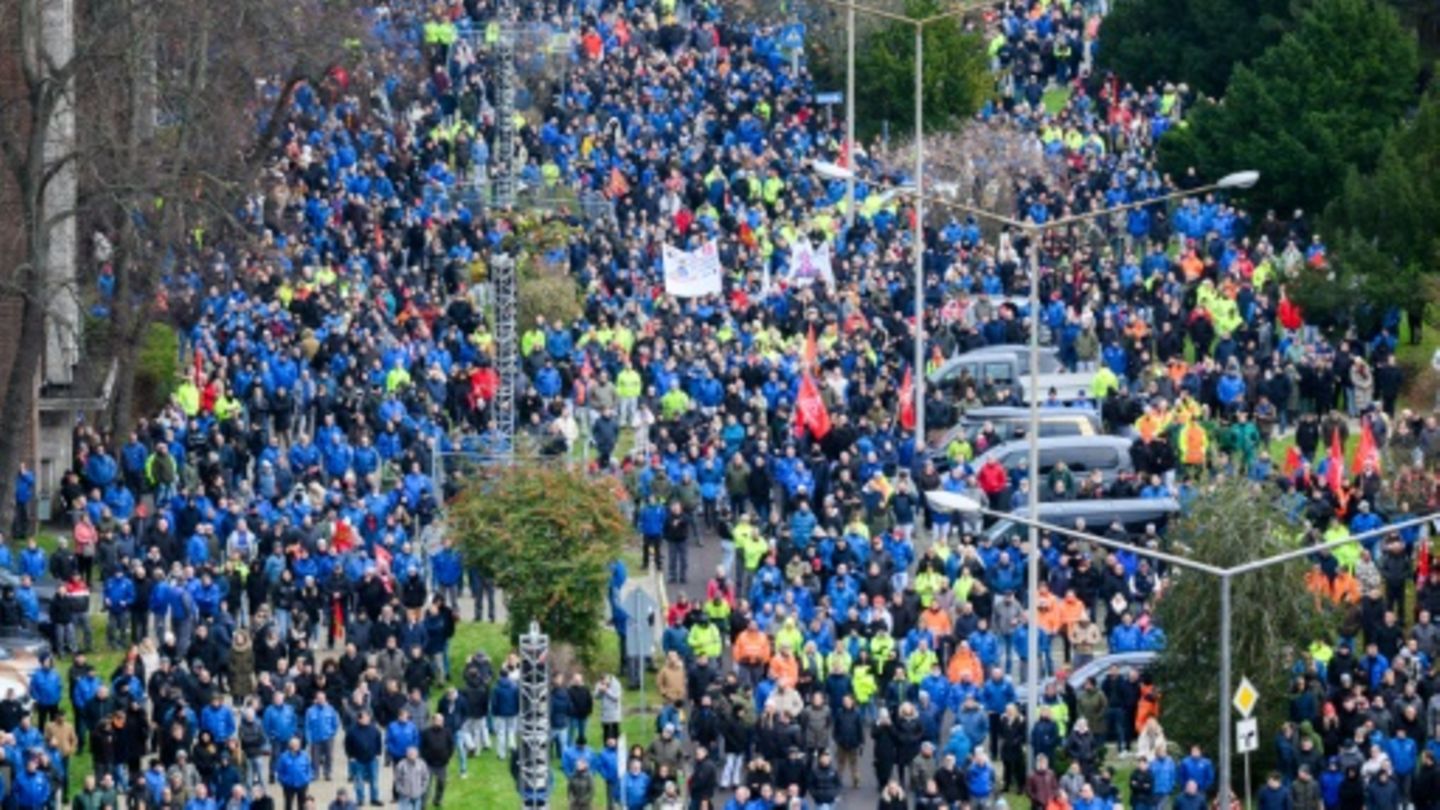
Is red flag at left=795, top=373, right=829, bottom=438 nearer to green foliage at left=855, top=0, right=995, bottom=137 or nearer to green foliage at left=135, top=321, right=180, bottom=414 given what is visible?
green foliage at left=135, top=321, right=180, bottom=414

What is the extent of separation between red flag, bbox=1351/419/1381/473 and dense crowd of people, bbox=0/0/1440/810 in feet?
1.28

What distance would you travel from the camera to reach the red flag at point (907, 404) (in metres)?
73.4

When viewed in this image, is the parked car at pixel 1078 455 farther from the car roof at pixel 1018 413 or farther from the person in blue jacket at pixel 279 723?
the person in blue jacket at pixel 279 723

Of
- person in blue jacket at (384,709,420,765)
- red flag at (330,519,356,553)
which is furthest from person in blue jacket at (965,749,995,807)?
red flag at (330,519,356,553)

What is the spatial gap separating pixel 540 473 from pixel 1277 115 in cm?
2703

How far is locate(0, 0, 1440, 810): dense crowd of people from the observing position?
58.9 metres

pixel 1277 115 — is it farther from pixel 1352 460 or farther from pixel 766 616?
pixel 766 616

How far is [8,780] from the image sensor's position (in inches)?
2250

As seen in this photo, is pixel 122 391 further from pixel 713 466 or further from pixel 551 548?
pixel 551 548

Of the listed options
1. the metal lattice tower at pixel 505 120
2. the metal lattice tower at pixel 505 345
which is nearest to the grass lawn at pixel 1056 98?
the metal lattice tower at pixel 505 120

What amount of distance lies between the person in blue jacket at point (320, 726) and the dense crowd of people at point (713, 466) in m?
0.06

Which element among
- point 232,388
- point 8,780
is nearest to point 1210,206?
point 232,388

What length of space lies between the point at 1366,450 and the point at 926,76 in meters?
27.5

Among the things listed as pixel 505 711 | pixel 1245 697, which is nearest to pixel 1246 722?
pixel 1245 697
